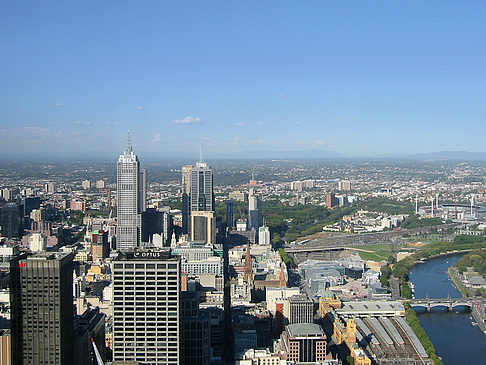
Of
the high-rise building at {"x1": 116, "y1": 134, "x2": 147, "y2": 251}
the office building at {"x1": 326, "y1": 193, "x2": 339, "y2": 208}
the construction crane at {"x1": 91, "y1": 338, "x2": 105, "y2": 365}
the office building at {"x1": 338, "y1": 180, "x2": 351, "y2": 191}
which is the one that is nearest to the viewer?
the construction crane at {"x1": 91, "y1": 338, "x2": 105, "y2": 365}

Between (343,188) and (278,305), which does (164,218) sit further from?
(343,188)

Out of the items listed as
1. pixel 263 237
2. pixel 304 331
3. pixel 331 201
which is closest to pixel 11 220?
pixel 304 331

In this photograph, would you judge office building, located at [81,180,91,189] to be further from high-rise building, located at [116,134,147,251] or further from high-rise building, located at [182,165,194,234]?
high-rise building, located at [182,165,194,234]

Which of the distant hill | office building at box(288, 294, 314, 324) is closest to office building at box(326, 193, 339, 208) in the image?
office building at box(288, 294, 314, 324)

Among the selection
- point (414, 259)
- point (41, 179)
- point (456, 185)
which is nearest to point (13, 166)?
point (41, 179)

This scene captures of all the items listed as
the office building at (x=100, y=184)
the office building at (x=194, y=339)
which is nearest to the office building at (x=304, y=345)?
the office building at (x=194, y=339)

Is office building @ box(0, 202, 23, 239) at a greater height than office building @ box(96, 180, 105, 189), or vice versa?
office building @ box(96, 180, 105, 189)
